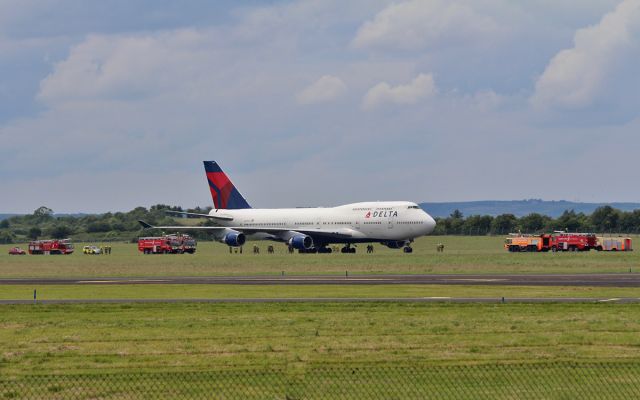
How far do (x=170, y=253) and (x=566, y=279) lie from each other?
2710 inches

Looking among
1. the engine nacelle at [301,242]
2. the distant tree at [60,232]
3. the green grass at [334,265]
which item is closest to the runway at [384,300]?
the green grass at [334,265]

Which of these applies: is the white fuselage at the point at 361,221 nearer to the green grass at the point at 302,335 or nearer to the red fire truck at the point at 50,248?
the red fire truck at the point at 50,248

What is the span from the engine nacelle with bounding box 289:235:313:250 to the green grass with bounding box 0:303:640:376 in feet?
211

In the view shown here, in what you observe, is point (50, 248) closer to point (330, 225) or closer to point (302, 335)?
point (330, 225)

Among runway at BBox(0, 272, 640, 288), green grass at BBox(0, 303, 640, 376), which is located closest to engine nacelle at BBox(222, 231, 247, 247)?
runway at BBox(0, 272, 640, 288)

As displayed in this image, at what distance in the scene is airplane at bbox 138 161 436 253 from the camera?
346 feet

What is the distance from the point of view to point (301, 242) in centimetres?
10812

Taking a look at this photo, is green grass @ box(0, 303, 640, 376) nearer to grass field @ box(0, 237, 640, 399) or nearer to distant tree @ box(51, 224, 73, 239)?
grass field @ box(0, 237, 640, 399)

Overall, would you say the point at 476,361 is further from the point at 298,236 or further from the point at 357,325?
the point at 298,236

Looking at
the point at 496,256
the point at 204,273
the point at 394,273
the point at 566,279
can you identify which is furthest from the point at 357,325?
the point at 496,256

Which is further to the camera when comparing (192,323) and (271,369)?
(192,323)

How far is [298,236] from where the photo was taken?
10975cm

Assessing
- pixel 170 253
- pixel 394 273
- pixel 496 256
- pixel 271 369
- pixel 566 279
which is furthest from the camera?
pixel 170 253

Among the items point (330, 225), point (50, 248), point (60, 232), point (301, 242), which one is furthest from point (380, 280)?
point (60, 232)
